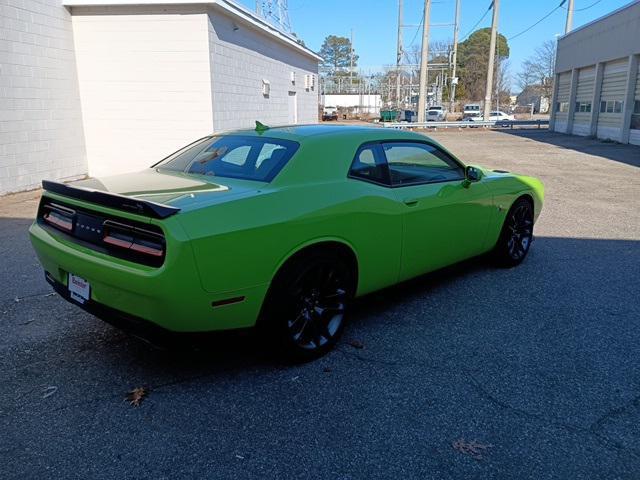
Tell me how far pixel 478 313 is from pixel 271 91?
42.4 feet

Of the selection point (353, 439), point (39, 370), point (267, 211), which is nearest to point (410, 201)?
point (267, 211)

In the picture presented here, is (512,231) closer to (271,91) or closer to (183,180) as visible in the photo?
(183,180)

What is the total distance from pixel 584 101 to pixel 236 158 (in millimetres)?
28476

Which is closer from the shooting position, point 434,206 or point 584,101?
point 434,206

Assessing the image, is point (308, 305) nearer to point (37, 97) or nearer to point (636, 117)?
point (37, 97)

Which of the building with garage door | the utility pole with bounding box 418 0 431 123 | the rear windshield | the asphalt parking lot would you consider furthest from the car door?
the utility pole with bounding box 418 0 431 123

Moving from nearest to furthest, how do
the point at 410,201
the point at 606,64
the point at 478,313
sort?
the point at 410,201, the point at 478,313, the point at 606,64

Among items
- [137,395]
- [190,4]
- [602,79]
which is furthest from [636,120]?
[137,395]

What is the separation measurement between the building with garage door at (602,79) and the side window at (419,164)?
2026cm

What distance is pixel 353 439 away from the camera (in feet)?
9.09

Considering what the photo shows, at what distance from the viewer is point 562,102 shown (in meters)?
31.4

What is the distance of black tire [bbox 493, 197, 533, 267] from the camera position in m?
5.47

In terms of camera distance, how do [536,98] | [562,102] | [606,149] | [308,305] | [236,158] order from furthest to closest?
[536,98]
[562,102]
[606,149]
[236,158]
[308,305]

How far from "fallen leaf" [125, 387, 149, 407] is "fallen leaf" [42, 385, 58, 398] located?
0.47m
